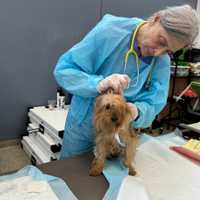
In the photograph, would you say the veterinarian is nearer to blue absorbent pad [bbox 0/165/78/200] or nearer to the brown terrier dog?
the brown terrier dog

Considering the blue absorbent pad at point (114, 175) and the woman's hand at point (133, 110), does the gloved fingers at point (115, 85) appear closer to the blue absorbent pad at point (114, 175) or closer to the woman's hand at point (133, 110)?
the woman's hand at point (133, 110)

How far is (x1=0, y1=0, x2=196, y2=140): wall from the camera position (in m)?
2.65

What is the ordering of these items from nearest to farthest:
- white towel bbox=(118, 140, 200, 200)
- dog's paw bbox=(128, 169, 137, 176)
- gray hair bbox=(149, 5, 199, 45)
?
gray hair bbox=(149, 5, 199, 45), white towel bbox=(118, 140, 200, 200), dog's paw bbox=(128, 169, 137, 176)

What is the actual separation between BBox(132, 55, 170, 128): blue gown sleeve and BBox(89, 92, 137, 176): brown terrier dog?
0.30 feet

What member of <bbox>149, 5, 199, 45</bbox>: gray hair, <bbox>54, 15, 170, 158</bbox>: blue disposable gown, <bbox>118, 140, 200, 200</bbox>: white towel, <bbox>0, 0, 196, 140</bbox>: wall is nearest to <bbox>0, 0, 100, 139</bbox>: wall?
<bbox>0, 0, 196, 140</bbox>: wall

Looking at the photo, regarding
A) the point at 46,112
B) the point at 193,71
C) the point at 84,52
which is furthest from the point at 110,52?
the point at 193,71

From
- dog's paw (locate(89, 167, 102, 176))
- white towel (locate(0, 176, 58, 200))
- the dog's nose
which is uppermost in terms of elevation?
the dog's nose

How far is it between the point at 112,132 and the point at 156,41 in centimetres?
43

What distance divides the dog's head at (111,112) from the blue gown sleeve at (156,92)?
0.14m

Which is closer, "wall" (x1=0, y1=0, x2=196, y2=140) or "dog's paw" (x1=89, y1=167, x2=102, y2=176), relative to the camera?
"dog's paw" (x1=89, y1=167, x2=102, y2=176)

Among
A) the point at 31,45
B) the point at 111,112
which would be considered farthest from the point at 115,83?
the point at 31,45

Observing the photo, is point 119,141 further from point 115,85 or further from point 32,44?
point 32,44

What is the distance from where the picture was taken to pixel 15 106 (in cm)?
286

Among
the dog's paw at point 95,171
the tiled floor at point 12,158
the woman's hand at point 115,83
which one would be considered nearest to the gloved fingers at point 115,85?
the woman's hand at point 115,83
